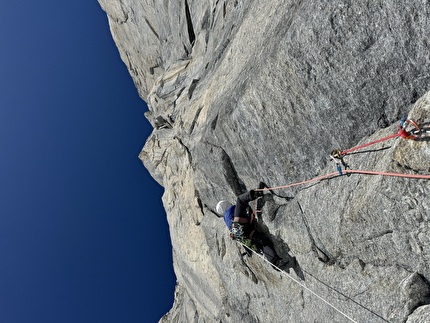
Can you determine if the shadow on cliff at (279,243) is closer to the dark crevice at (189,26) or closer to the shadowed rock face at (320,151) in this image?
the shadowed rock face at (320,151)

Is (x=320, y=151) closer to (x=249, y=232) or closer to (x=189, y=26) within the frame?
(x=249, y=232)

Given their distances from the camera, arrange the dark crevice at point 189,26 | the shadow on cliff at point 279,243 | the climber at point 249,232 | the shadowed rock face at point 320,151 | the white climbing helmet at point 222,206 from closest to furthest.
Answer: the shadowed rock face at point 320,151, the shadow on cliff at point 279,243, the climber at point 249,232, the white climbing helmet at point 222,206, the dark crevice at point 189,26

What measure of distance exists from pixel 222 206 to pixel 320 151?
4229 millimetres

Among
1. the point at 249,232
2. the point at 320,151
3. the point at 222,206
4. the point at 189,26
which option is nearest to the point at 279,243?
the point at 249,232

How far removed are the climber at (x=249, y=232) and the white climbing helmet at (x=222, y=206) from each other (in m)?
1.00

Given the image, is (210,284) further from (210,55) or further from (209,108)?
(210,55)

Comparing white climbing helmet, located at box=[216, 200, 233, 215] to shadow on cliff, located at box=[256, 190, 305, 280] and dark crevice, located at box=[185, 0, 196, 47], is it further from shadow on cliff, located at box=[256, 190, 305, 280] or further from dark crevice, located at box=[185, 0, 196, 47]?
dark crevice, located at box=[185, 0, 196, 47]

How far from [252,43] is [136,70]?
739 inches

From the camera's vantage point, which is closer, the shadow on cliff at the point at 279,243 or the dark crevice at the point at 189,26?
the shadow on cliff at the point at 279,243

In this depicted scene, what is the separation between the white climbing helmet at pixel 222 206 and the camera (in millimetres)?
10008

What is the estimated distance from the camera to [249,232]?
867 centimetres

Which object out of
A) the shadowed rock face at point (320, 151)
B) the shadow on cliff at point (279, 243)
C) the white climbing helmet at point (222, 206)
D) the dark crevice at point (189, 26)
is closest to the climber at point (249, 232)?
the shadow on cliff at point (279, 243)

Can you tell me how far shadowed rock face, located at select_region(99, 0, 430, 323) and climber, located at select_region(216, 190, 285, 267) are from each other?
329 mm

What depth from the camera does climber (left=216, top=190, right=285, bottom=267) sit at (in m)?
8.32
